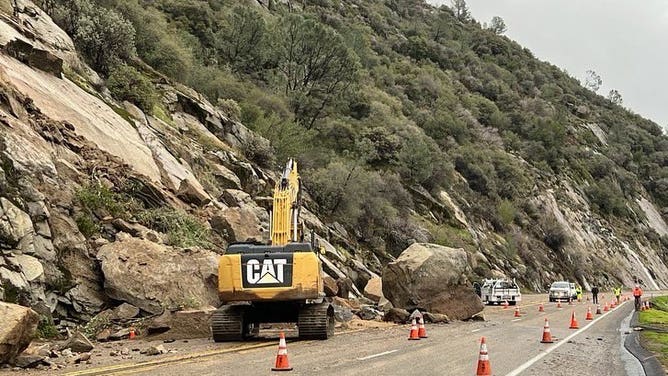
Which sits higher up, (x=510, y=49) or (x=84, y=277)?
(x=510, y=49)

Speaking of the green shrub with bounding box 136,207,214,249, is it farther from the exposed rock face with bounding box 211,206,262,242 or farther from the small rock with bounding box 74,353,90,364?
the small rock with bounding box 74,353,90,364

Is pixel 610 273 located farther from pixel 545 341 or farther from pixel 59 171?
pixel 59 171

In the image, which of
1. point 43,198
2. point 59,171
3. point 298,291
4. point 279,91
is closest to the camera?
point 298,291

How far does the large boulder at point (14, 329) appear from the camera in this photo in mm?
10148

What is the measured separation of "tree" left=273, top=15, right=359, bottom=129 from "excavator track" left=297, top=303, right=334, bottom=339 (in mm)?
38848

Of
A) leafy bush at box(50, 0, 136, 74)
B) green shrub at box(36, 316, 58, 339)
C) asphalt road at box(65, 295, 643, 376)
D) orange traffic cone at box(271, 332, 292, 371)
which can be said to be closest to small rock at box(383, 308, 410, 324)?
asphalt road at box(65, 295, 643, 376)

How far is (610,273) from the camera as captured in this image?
253ft

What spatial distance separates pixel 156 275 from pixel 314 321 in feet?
15.5

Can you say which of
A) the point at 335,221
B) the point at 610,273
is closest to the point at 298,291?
the point at 335,221

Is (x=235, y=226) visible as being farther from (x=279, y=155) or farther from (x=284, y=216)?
(x=279, y=155)

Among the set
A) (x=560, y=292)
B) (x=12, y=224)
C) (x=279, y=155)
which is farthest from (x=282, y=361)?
(x=560, y=292)

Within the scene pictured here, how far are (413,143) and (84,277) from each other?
43538 mm

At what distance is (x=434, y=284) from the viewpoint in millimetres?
25734

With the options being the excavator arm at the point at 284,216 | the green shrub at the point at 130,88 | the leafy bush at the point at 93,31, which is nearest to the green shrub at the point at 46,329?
the excavator arm at the point at 284,216
